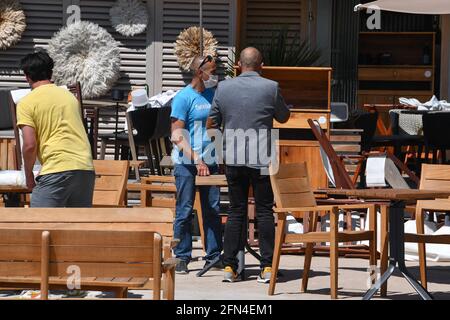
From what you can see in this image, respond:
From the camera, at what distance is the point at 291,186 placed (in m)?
9.03

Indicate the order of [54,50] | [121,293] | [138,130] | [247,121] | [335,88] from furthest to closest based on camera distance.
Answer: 1. [335,88]
2. [54,50]
3. [138,130]
4. [247,121]
5. [121,293]

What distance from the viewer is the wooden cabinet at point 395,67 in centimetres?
1928

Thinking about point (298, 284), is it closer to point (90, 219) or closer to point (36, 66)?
point (36, 66)

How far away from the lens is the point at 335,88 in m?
17.2

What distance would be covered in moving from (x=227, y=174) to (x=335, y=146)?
378 cm

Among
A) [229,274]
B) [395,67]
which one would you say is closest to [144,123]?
[229,274]

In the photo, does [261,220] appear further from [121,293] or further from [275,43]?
[275,43]

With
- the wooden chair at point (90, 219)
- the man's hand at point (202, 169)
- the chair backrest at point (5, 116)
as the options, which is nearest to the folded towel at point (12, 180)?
the man's hand at point (202, 169)

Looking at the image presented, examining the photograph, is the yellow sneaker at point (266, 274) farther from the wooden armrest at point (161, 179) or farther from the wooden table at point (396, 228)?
the wooden armrest at point (161, 179)

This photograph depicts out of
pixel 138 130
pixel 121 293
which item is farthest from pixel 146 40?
pixel 121 293

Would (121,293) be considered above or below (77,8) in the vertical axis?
below

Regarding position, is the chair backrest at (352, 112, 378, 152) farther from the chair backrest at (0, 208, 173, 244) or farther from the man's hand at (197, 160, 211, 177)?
the chair backrest at (0, 208, 173, 244)

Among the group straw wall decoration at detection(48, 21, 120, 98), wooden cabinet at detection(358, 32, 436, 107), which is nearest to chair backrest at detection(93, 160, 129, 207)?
straw wall decoration at detection(48, 21, 120, 98)

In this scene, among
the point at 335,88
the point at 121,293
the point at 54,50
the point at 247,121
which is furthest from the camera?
Answer: the point at 335,88
